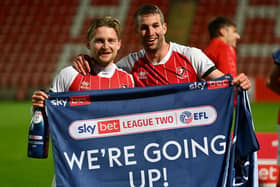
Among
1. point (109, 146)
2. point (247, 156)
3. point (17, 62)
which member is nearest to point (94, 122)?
point (109, 146)

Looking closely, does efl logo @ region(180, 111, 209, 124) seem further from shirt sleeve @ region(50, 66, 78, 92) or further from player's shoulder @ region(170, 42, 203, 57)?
shirt sleeve @ region(50, 66, 78, 92)

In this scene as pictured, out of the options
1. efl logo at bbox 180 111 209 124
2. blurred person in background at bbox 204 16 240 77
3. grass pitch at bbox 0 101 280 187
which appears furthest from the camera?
grass pitch at bbox 0 101 280 187

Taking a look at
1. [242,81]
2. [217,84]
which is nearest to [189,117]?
[217,84]

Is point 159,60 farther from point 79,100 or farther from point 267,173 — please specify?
point 267,173

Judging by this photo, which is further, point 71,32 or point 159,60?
point 71,32

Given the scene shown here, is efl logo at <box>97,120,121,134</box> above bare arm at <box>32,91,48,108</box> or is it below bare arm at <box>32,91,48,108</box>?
below

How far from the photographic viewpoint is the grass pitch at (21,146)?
589cm

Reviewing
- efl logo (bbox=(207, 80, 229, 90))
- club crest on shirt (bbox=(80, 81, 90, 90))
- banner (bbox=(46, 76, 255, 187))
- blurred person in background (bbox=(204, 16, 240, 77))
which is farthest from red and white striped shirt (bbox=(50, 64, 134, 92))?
blurred person in background (bbox=(204, 16, 240, 77))

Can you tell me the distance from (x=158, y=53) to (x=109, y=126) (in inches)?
26.2

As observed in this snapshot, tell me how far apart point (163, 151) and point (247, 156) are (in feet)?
1.76

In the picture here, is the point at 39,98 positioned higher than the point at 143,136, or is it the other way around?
the point at 39,98

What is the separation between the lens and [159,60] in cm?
392

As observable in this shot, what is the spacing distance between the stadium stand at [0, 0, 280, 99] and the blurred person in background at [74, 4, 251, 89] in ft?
44.3

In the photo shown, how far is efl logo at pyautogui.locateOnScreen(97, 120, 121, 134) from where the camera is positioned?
3.54 m
